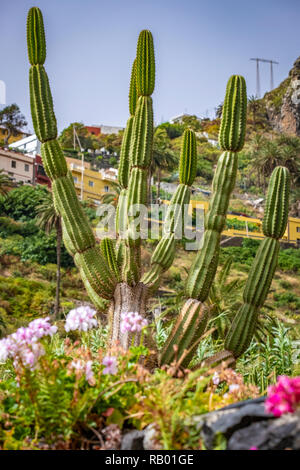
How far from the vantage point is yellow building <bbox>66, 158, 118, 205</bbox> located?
52000 millimetres

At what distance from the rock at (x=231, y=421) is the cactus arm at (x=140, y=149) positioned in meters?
2.90

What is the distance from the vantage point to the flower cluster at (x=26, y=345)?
3299 millimetres

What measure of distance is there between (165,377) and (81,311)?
0.73m

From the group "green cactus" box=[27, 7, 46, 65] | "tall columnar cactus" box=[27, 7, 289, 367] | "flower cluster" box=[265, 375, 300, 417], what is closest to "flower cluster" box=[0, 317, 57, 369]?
"flower cluster" box=[265, 375, 300, 417]

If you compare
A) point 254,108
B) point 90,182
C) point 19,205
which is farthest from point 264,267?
point 254,108

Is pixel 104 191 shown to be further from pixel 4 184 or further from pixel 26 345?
pixel 26 345

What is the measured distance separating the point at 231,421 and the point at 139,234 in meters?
3.03

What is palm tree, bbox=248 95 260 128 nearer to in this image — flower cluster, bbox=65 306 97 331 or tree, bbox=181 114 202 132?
tree, bbox=181 114 202 132

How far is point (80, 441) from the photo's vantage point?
3.27 metres

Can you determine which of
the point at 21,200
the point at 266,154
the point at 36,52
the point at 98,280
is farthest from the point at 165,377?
the point at 266,154

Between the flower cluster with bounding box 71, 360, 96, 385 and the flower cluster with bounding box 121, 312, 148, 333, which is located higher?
the flower cluster with bounding box 121, 312, 148, 333

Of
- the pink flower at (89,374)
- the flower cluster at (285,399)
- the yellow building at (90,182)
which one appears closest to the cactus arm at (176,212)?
the pink flower at (89,374)

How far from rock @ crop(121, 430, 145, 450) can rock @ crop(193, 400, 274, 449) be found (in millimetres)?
494

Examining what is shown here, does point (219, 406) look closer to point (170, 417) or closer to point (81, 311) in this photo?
point (170, 417)
